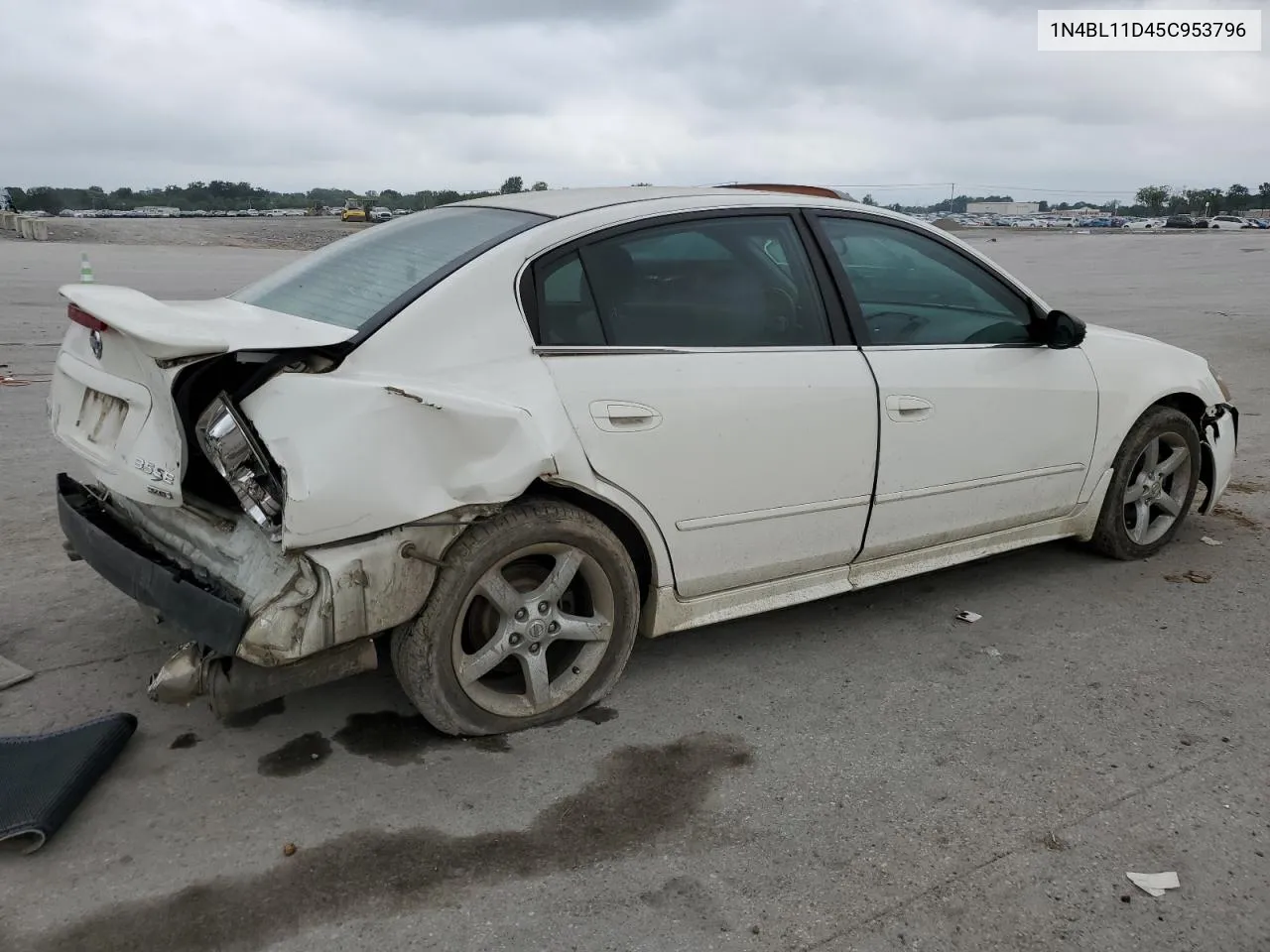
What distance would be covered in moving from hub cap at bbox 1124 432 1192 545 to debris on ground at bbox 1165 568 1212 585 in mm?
228

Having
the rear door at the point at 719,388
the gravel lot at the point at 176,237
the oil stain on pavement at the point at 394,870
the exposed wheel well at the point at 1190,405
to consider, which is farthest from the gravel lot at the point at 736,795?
the gravel lot at the point at 176,237

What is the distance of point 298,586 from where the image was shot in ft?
9.30

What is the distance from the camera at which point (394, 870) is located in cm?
264

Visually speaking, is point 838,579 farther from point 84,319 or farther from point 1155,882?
point 84,319

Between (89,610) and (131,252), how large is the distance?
30.0 m

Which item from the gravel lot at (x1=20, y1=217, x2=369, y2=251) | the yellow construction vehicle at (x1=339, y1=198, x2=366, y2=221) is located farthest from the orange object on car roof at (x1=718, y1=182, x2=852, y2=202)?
the yellow construction vehicle at (x1=339, y1=198, x2=366, y2=221)

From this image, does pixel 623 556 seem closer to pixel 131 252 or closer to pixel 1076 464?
pixel 1076 464

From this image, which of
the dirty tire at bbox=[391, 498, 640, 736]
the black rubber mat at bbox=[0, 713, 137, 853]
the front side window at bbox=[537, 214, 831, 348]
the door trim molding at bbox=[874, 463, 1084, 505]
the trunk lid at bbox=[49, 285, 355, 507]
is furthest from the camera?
the door trim molding at bbox=[874, 463, 1084, 505]

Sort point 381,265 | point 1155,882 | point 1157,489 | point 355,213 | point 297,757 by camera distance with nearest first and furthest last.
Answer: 1. point 1155,882
2. point 297,757
3. point 381,265
4. point 1157,489
5. point 355,213

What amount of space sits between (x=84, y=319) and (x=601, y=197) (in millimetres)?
1760

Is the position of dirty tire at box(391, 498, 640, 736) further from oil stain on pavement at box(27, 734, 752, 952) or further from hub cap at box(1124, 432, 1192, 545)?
hub cap at box(1124, 432, 1192, 545)

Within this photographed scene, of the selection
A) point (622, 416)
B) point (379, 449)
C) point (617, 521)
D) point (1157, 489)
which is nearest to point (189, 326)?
point (379, 449)

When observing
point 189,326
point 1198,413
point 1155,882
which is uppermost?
point 189,326

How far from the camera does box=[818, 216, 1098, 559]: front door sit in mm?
3844
